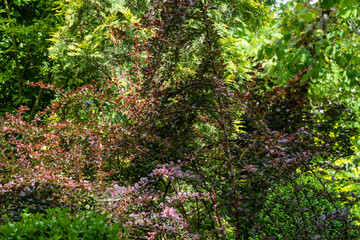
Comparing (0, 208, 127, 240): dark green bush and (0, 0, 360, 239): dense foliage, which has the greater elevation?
(0, 0, 360, 239): dense foliage

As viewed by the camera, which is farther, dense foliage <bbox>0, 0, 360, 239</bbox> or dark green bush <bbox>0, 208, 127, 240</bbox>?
dense foliage <bbox>0, 0, 360, 239</bbox>

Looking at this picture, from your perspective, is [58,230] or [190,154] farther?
[190,154]

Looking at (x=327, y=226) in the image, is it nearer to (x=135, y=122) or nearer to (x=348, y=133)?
(x=135, y=122)

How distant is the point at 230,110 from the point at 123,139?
3.56ft

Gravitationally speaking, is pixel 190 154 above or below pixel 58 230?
above

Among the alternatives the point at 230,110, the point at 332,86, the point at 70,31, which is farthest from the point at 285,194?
the point at 70,31

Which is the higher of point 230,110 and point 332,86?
point 332,86

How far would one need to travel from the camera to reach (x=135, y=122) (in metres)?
3.22

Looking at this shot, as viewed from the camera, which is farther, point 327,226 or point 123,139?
point 123,139

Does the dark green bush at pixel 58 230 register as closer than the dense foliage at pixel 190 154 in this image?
Yes

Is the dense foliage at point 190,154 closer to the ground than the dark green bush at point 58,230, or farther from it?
farther from it

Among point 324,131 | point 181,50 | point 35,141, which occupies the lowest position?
point 35,141

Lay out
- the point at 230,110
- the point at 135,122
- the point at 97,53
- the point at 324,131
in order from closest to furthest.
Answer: the point at 230,110
the point at 135,122
the point at 324,131
the point at 97,53

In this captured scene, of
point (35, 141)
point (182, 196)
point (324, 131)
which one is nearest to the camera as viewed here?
point (182, 196)
